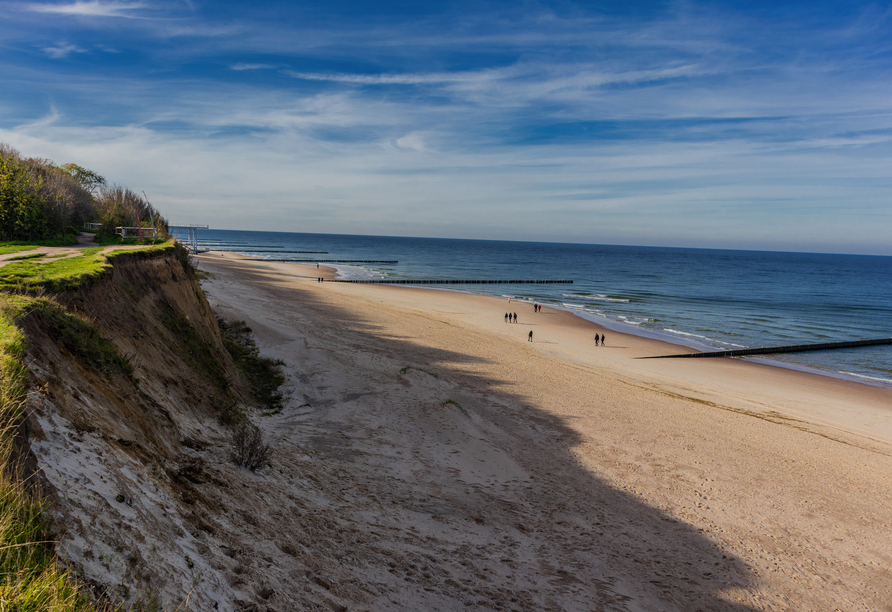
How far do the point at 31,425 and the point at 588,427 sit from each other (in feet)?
47.9

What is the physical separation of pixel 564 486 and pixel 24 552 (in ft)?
33.7

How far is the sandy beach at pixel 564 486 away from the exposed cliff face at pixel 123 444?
134cm

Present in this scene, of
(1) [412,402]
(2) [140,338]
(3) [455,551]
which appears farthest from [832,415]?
(2) [140,338]

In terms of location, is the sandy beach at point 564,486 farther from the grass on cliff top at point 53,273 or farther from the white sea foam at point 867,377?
the white sea foam at point 867,377

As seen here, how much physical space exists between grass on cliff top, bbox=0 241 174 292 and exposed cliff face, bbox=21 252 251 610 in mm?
271

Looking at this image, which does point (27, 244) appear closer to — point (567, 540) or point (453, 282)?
point (567, 540)

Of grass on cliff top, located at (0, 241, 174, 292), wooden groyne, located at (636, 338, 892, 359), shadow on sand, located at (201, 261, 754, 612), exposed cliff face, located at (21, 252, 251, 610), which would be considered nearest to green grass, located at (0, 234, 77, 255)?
grass on cliff top, located at (0, 241, 174, 292)

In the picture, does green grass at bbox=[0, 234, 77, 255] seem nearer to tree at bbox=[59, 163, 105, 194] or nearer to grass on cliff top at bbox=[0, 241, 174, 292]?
grass on cliff top at bbox=[0, 241, 174, 292]

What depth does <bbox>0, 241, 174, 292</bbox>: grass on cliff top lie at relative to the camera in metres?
7.81

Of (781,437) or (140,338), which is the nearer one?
(140,338)

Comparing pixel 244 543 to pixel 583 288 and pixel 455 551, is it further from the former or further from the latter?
pixel 583 288

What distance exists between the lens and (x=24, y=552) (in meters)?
3.00

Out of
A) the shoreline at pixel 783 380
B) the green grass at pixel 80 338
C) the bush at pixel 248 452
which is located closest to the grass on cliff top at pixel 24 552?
the green grass at pixel 80 338

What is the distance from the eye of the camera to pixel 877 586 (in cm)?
888
